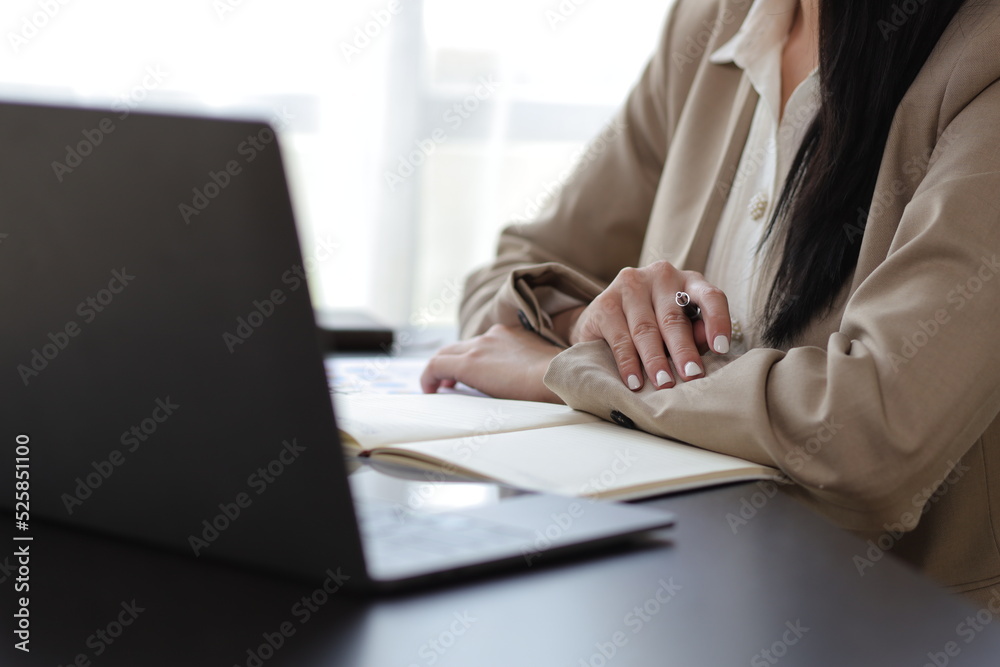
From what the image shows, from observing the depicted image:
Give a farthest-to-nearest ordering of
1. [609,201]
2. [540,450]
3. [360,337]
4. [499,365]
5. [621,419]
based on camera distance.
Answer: [360,337] < [609,201] < [499,365] < [621,419] < [540,450]

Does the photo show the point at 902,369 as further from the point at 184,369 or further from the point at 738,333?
the point at 184,369

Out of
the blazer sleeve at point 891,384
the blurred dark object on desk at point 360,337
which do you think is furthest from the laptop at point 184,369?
the blurred dark object on desk at point 360,337

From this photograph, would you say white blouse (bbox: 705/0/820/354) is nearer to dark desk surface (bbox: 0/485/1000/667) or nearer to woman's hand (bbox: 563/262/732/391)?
woman's hand (bbox: 563/262/732/391)

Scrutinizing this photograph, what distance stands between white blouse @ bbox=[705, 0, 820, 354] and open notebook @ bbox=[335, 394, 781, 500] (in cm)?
28

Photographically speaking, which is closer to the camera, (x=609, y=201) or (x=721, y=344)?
(x=721, y=344)

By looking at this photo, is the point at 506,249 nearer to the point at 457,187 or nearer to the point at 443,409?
the point at 443,409

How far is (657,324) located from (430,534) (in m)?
0.38

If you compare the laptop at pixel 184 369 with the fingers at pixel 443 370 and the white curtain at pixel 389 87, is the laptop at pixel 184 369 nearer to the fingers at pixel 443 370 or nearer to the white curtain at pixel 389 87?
the fingers at pixel 443 370

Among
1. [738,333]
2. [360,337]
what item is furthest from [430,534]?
[360,337]

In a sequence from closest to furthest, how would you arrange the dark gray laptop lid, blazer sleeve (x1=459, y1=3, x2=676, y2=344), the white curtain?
the dark gray laptop lid, blazer sleeve (x1=459, y1=3, x2=676, y2=344), the white curtain

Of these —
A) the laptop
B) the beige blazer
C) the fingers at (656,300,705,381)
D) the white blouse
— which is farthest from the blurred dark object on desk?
the laptop

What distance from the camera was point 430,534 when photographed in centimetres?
45

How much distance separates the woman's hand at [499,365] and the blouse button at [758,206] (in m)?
0.26

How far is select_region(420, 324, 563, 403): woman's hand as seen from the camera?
0.89 m
